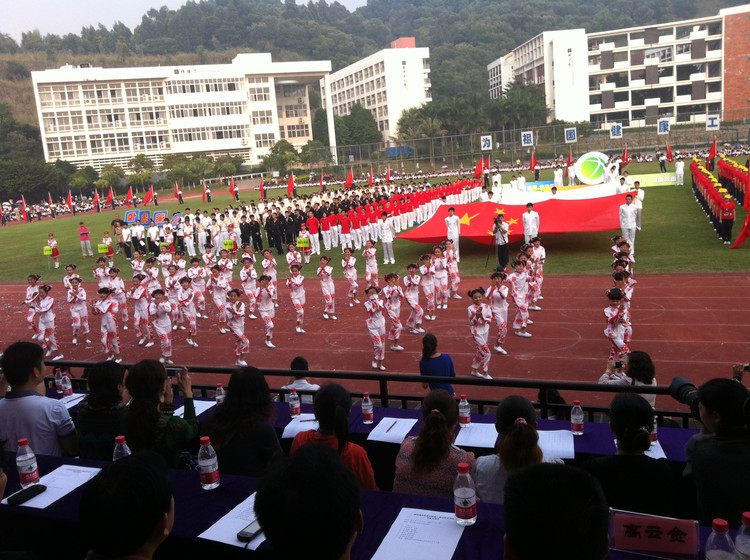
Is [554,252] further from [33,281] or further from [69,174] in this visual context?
[69,174]

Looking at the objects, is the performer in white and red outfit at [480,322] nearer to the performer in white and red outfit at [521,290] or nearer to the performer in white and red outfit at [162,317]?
the performer in white and red outfit at [521,290]

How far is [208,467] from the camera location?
3342 millimetres

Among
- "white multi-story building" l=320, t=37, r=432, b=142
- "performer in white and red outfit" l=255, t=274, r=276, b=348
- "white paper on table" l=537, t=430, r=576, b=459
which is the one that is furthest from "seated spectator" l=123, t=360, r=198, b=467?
"white multi-story building" l=320, t=37, r=432, b=142

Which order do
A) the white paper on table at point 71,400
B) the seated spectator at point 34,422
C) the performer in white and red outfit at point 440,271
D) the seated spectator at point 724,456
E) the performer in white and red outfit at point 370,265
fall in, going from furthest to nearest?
1. the performer in white and red outfit at point 370,265
2. the performer in white and red outfit at point 440,271
3. the white paper on table at point 71,400
4. the seated spectator at point 34,422
5. the seated spectator at point 724,456

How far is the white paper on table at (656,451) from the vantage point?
13.1ft

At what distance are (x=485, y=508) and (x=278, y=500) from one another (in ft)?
4.42

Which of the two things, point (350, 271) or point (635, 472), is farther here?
point (350, 271)

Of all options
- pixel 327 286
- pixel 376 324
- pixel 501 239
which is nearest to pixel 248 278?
pixel 327 286

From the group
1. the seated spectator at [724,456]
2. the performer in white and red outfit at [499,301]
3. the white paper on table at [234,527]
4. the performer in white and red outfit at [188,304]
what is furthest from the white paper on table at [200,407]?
the performer in white and red outfit at [188,304]

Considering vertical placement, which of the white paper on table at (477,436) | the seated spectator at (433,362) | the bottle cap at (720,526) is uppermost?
the bottle cap at (720,526)

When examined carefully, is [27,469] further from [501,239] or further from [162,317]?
[501,239]

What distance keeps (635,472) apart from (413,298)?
8065mm

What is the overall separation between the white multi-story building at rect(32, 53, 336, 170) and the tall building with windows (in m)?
30.7

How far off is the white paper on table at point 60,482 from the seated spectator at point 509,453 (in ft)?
7.73
